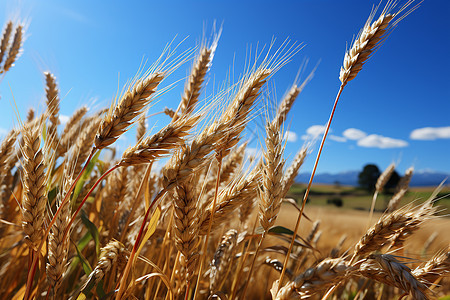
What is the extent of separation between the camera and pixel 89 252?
236cm

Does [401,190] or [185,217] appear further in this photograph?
[401,190]

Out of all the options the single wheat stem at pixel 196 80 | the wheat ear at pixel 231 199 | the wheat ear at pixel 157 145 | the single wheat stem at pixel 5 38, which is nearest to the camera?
the wheat ear at pixel 157 145

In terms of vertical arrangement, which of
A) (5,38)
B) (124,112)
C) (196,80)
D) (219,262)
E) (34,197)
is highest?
(5,38)

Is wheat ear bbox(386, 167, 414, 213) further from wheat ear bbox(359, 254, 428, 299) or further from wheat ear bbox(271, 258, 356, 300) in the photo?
wheat ear bbox(271, 258, 356, 300)

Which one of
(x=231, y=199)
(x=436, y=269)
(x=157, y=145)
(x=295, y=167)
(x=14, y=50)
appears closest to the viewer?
(x=157, y=145)

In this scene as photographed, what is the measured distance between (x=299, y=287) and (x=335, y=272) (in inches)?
4.6

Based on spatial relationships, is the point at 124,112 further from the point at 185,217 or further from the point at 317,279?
the point at 317,279

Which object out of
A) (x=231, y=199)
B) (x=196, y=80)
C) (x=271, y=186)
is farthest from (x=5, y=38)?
(x=271, y=186)

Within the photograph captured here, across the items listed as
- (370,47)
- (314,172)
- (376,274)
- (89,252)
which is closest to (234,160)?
(314,172)

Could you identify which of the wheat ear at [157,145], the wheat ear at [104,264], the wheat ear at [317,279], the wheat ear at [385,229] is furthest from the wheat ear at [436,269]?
the wheat ear at [104,264]

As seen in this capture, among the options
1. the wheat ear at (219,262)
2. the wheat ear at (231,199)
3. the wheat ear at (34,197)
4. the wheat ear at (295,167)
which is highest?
the wheat ear at (295,167)

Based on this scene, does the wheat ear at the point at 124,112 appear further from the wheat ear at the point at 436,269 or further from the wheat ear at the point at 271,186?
the wheat ear at the point at 436,269

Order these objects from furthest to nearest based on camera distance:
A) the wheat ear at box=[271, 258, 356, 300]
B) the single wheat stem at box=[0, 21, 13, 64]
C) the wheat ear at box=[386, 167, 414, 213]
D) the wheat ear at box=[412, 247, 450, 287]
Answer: the single wheat stem at box=[0, 21, 13, 64], the wheat ear at box=[386, 167, 414, 213], the wheat ear at box=[412, 247, 450, 287], the wheat ear at box=[271, 258, 356, 300]

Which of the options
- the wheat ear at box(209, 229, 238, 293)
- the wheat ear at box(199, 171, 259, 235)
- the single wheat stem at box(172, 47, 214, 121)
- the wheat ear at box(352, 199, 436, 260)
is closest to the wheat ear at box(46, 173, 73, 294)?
the wheat ear at box(199, 171, 259, 235)
